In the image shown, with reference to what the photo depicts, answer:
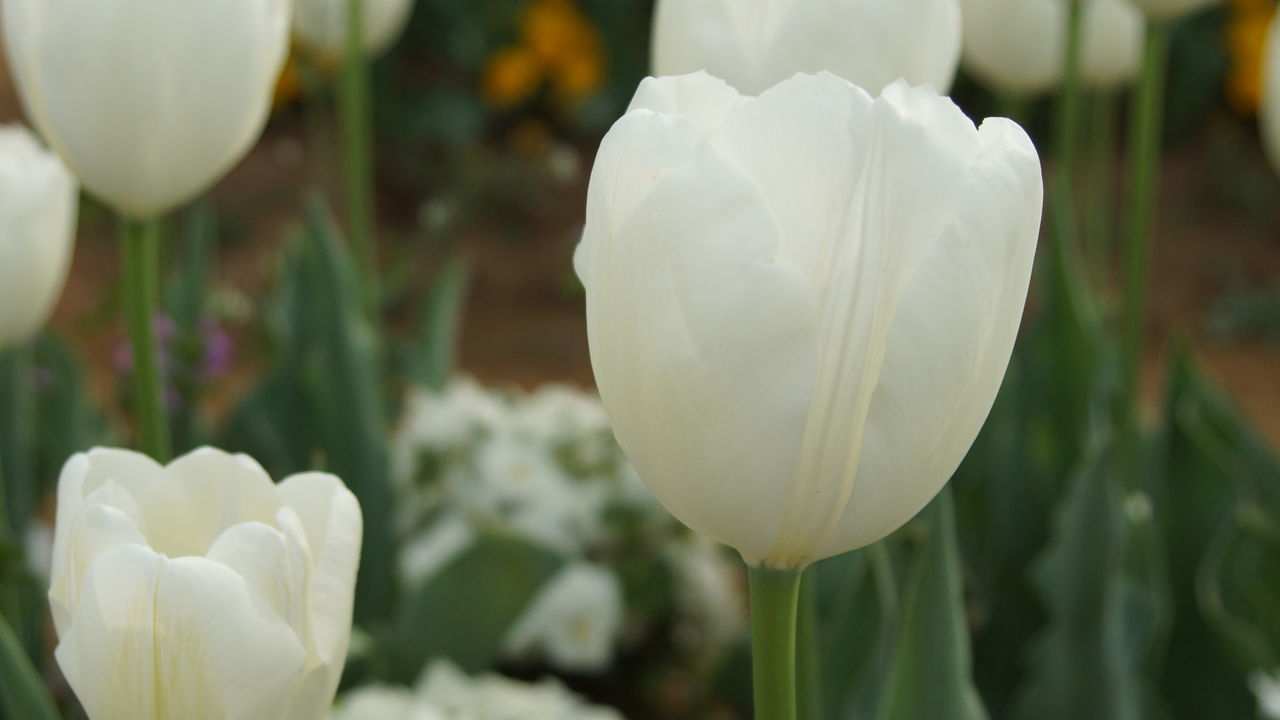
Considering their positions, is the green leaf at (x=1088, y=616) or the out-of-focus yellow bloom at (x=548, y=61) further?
the out-of-focus yellow bloom at (x=548, y=61)

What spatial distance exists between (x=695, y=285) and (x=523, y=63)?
184 inches

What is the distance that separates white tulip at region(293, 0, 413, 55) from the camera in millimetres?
1612

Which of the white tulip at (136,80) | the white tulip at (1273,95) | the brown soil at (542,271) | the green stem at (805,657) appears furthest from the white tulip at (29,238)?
the brown soil at (542,271)

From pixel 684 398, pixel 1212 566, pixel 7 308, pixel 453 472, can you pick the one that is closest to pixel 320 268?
pixel 7 308

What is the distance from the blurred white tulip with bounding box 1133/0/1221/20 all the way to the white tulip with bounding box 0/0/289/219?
2.49 feet

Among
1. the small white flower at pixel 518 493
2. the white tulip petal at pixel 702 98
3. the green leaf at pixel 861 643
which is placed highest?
the white tulip petal at pixel 702 98

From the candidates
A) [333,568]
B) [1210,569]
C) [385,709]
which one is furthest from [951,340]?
[1210,569]

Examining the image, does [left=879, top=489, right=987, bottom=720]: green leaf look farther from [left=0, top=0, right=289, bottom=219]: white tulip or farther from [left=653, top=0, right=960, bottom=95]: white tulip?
[left=0, top=0, right=289, bottom=219]: white tulip

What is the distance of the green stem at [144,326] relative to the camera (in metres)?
0.94

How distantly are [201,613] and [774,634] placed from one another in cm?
23

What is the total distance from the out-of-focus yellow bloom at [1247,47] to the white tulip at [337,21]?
3.93 meters

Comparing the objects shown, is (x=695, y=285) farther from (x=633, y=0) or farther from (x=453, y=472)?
(x=633, y=0)

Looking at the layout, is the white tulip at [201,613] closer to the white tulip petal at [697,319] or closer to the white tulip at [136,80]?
the white tulip petal at [697,319]

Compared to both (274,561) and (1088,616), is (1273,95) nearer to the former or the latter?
(1088,616)
